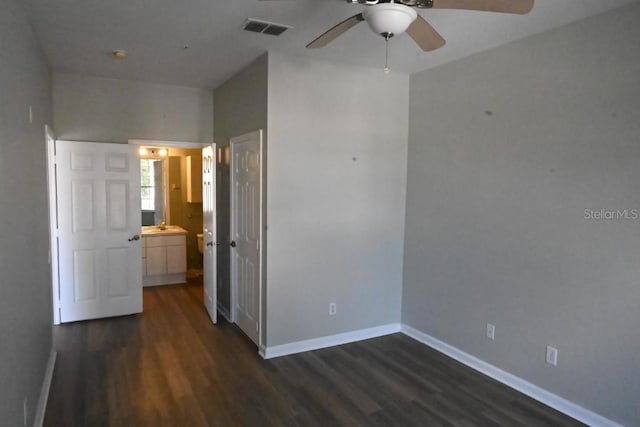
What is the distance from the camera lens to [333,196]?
3979mm

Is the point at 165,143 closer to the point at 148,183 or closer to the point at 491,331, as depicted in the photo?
the point at 148,183

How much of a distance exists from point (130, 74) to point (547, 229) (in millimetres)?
4306

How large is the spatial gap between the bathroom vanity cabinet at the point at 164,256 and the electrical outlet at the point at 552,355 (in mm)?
5071

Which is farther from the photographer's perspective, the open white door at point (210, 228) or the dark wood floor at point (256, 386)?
the open white door at point (210, 228)

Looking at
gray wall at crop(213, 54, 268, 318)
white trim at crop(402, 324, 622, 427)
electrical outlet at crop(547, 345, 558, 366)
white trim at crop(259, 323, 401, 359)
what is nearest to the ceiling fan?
gray wall at crop(213, 54, 268, 318)

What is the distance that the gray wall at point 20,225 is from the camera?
1903mm

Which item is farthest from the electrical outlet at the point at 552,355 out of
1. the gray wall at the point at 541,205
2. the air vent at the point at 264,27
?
the air vent at the point at 264,27

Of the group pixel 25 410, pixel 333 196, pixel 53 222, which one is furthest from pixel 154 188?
pixel 25 410

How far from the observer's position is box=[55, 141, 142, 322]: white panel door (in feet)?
14.9

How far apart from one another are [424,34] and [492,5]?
411mm

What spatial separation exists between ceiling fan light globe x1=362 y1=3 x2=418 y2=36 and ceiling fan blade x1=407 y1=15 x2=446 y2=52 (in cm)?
10

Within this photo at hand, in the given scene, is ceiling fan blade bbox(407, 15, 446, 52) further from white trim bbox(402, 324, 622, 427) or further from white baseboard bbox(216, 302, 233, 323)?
white baseboard bbox(216, 302, 233, 323)

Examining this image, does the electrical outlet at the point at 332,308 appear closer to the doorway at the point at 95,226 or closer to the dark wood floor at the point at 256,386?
the dark wood floor at the point at 256,386

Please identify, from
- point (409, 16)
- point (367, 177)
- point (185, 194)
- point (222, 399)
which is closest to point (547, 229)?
point (367, 177)
